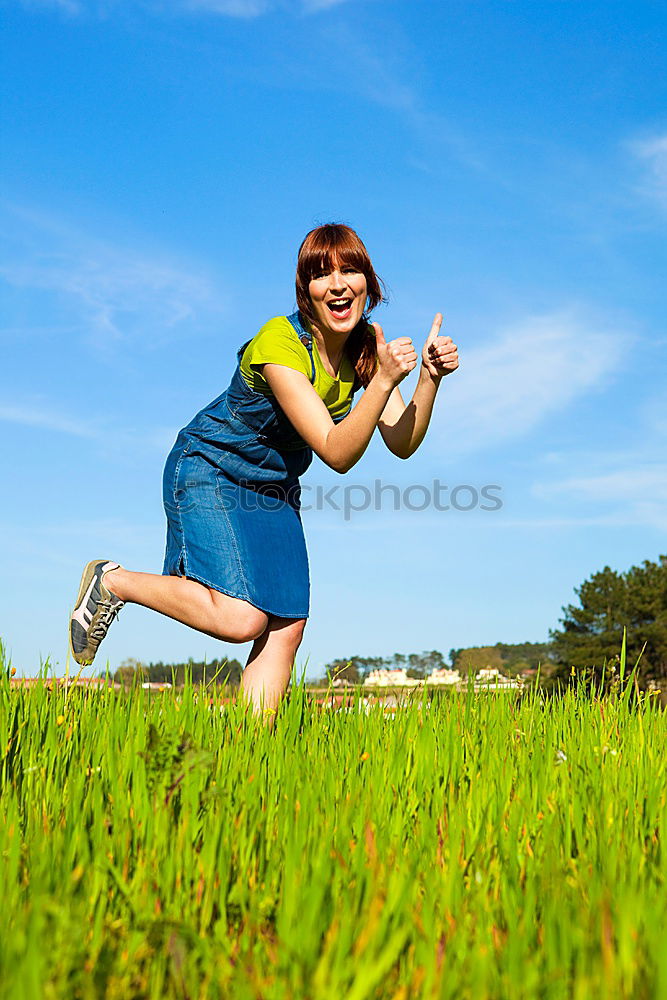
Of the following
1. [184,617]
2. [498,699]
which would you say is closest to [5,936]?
[184,617]

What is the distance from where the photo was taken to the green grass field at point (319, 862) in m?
1.50

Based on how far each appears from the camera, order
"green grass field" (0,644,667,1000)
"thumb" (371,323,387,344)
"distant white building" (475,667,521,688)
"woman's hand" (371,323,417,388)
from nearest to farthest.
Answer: "green grass field" (0,644,667,1000), "woman's hand" (371,323,417,388), "thumb" (371,323,387,344), "distant white building" (475,667,521,688)

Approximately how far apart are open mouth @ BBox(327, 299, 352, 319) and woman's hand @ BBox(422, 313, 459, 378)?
401 millimetres

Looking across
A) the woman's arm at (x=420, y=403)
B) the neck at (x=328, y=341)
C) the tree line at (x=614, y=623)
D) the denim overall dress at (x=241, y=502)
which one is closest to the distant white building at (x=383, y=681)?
the denim overall dress at (x=241, y=502)

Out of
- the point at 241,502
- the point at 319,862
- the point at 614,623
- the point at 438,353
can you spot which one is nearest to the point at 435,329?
the point at 438,353

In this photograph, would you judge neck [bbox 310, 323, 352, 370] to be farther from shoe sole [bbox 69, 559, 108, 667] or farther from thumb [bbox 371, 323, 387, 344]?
shoe sole [bbox 69, 559, 108, 667]

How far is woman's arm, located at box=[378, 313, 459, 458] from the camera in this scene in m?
3.95

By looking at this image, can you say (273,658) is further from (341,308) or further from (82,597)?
(341,308)

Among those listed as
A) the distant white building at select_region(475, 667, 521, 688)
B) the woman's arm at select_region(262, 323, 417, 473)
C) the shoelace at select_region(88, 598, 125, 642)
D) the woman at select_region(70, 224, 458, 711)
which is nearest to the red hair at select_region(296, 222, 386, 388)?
the woman at select_region(70, 224, 458, 711)

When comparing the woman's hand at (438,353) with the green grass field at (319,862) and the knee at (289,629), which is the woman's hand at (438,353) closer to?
the knee at (289,629)

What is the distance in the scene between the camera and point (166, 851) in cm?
203

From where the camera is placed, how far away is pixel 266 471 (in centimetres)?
430

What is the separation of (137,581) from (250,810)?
6.81 ft

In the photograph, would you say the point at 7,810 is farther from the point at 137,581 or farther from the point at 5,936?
the point at 137,581
